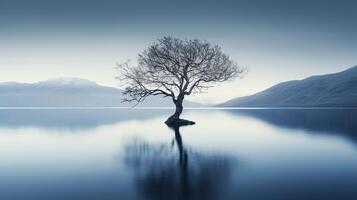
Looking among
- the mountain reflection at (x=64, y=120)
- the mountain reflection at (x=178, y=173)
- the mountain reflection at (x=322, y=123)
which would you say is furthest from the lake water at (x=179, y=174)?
the mountain reflection at (x=64, y=120)

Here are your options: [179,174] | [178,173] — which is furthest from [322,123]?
[179,174]

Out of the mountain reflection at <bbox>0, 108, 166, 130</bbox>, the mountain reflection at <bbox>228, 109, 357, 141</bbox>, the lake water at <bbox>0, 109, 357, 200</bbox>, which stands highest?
the mountain reflection at <bbox>0, 108, 166, 130</bbox>

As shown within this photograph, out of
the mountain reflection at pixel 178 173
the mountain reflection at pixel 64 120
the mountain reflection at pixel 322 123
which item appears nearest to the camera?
the mountain reflection at pixel 178 173

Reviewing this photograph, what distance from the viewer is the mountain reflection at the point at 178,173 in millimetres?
10164

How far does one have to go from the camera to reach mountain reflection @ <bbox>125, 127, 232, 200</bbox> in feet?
33.3

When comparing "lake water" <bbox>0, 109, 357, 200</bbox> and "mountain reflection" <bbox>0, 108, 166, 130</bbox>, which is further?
"mountain reflection" <bbox>0, 108, 166, 130</bbox>

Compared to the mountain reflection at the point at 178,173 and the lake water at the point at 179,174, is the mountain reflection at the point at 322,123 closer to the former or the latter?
the lake water at the point at 179,174

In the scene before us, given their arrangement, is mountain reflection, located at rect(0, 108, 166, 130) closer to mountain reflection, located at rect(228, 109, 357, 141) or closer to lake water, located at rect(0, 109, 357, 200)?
lake water, located at rect(0, 109, 357, 200)

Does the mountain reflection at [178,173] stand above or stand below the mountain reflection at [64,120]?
below

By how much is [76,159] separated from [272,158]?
40.2 feet

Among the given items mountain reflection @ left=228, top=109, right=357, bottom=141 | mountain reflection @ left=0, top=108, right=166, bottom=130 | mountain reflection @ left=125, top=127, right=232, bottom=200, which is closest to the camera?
mountain reflection @ left=125, top=127, right=232, bottom=200

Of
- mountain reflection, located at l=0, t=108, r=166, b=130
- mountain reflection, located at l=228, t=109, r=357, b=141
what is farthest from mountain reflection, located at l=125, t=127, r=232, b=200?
mountain reflection, located at l=0, t=108, r=166, b=130

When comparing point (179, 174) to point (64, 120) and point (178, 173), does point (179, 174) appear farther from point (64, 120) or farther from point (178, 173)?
point (64, 120)

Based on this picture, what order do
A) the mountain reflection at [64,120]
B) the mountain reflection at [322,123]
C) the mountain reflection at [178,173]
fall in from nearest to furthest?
the mountain reflection at [178,173], the mountain reflection at [322,123], the mountain reflection at [64,120]
